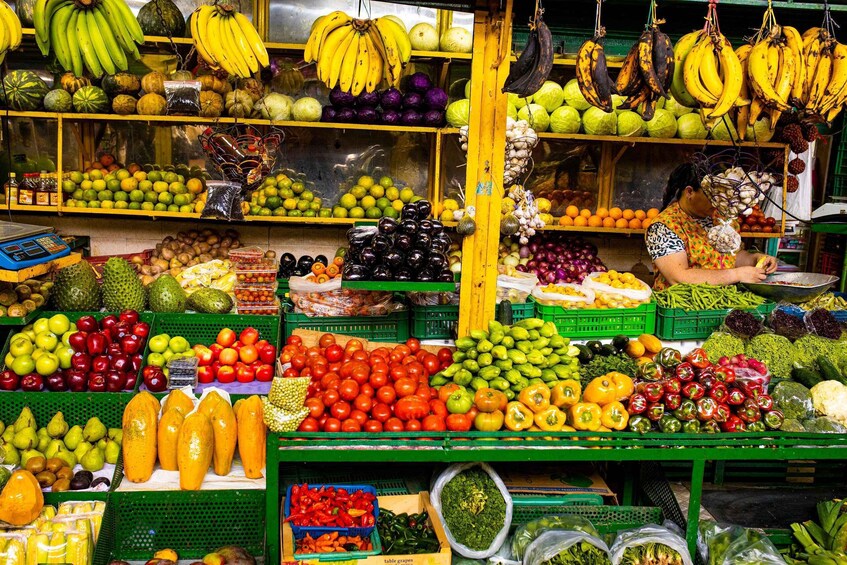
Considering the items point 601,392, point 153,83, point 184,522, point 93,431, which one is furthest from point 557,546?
point 153,83

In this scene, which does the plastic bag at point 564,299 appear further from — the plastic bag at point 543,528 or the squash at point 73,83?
the squash at point 73,83

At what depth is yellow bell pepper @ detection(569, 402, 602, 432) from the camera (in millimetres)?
2939

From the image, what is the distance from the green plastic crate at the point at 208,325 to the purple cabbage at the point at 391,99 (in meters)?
2.31

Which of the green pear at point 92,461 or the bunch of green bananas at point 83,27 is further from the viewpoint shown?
the green pear at point 92,461

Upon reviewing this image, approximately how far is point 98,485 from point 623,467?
8.12 ft

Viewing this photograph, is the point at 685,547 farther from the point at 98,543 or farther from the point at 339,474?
the point at 98,543

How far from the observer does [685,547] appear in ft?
9.58

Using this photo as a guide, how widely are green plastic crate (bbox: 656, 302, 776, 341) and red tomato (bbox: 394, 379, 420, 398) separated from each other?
200 cm

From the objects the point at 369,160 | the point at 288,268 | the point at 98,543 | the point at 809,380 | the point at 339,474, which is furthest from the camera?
the point at 369,160

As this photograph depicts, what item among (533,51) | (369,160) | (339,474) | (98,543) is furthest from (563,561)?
(369,160)

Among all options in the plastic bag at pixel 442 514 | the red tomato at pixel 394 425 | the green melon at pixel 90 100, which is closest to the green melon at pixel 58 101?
the green melon at pixel 90 100

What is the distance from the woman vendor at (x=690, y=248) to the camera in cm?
462

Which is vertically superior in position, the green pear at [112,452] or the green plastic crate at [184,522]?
the green pear at [112,452]

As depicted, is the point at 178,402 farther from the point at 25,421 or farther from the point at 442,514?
the point at 442,514
